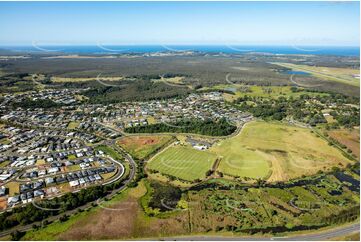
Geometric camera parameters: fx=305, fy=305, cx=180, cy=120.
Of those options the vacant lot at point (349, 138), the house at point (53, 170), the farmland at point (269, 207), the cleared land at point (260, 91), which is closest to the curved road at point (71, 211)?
the farmland at point (269, 207)

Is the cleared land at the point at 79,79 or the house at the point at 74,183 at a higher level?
the house at the point at 74,183

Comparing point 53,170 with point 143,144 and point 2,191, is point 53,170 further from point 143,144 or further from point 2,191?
point 143,144

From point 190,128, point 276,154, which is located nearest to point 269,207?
point 276,154

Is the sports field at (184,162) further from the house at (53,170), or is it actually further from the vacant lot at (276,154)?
the house at (53,170)

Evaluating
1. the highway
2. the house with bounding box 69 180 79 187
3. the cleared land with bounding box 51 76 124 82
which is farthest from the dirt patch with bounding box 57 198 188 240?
the cleared land with bounding box 51 76 124 82

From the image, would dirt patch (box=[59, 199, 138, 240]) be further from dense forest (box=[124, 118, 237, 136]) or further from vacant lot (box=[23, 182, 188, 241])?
dense forest (box=[124, 118, 237, 136])
